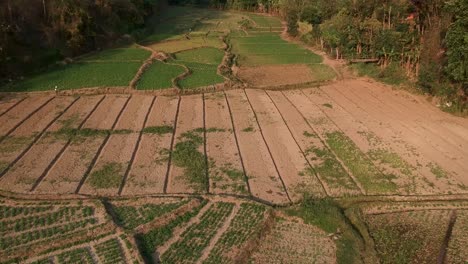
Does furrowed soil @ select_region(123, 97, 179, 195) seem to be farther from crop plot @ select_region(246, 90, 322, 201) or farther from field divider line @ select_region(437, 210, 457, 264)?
field divider line @ select_region(437, 210, 457, 264)

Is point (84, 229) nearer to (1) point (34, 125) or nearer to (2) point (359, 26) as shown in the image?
(1) point (34, 125)

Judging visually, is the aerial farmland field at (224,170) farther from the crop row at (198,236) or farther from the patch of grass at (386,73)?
the patch of grass at (386,73)

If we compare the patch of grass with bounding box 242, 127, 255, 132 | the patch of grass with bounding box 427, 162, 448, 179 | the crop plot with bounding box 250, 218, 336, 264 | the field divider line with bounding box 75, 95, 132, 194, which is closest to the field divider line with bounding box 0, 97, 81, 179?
the field divider line with bounding box 75, 95, 132, 194

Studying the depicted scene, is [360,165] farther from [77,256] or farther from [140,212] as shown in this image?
[77,256]

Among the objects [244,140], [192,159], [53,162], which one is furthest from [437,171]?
[53,162]

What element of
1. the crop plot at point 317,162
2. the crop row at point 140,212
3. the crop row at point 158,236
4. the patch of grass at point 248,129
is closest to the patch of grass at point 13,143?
the crop row at point 140,212

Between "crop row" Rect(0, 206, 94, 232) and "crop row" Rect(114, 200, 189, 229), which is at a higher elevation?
"crop row" Rect(0, 206, 94, 232)
